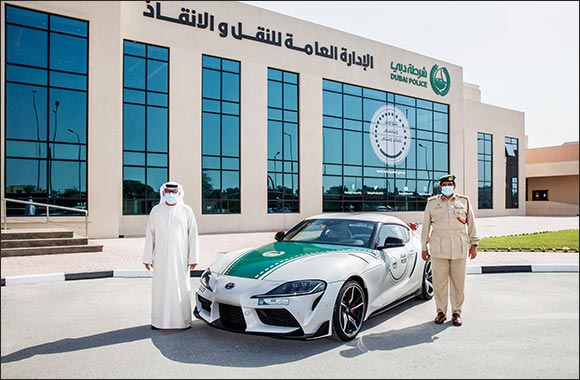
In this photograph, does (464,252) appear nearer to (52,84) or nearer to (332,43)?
(52,84)

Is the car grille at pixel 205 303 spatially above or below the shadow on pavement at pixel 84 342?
above

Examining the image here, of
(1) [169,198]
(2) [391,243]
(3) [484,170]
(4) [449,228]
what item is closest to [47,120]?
(1) [169,198]

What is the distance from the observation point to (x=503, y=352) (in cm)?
433

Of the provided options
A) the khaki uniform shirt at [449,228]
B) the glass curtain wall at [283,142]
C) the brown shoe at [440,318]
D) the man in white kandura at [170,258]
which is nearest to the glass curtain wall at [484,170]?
the glass curtain wall at [283,142]

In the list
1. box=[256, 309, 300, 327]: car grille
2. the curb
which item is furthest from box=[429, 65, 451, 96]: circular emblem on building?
box=[256, 309, 300, 327]: car grille

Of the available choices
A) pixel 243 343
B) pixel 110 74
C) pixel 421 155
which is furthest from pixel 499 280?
pixel 421 155

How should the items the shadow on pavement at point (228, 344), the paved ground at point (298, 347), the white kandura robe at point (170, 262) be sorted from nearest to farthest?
the paved ground at point (298, 347)
the shadow on pavement at point (228, 344)
the white kandura robe at point (170, 262)

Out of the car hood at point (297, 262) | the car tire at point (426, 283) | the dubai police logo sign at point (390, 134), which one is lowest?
the car tire at point (426, 283)

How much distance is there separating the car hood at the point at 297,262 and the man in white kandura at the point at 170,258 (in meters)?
0.42

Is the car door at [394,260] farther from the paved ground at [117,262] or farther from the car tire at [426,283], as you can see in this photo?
the paved ground at [117,262]

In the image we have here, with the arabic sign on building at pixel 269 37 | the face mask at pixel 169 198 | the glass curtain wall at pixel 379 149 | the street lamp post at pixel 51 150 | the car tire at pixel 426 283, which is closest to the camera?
the face mask at pixel 169 198

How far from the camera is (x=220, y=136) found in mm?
20312

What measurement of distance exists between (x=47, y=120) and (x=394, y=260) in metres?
14.2

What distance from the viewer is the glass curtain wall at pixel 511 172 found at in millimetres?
38497
